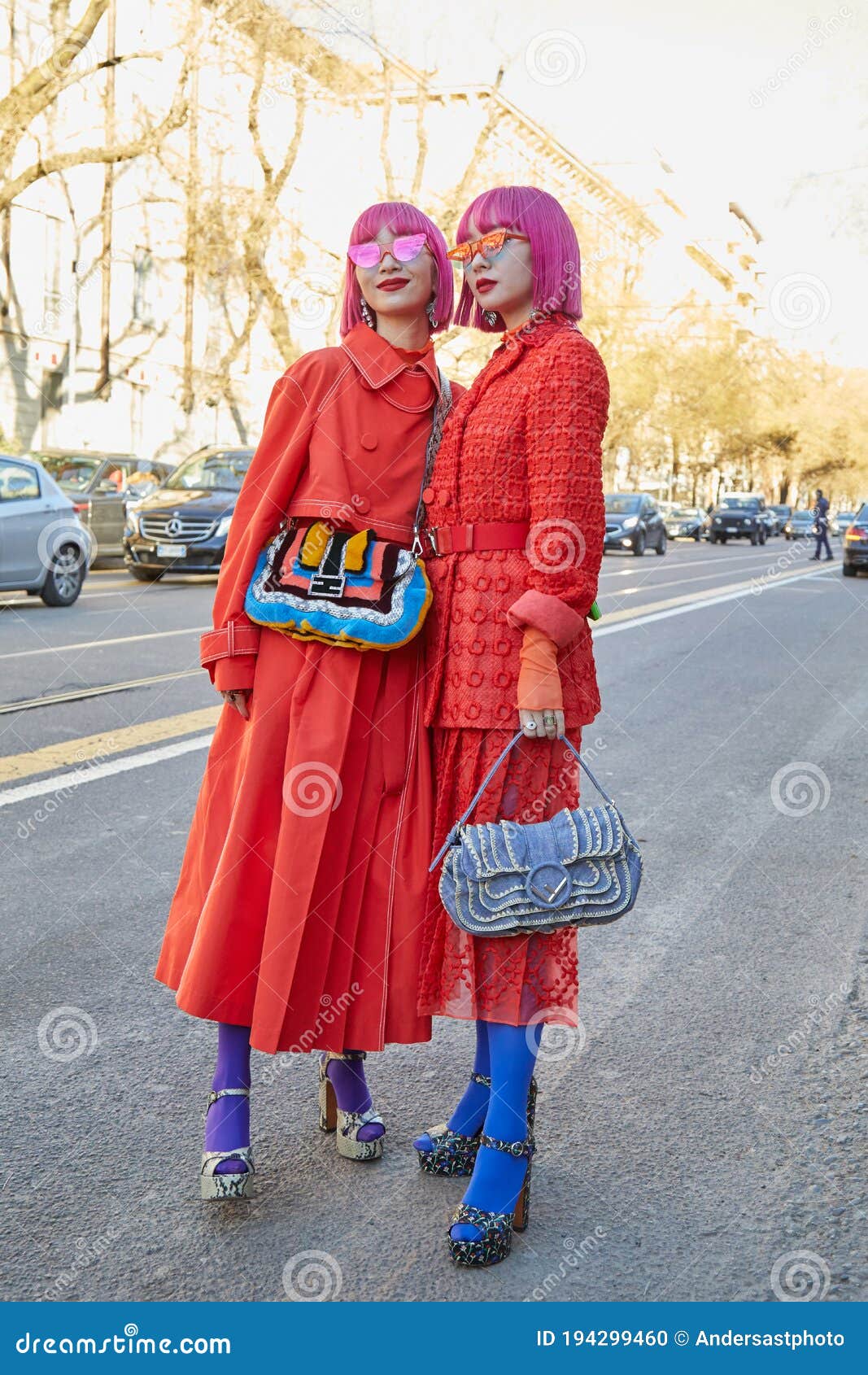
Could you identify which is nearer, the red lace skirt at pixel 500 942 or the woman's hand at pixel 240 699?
the red lace skirt at pixel 500 942

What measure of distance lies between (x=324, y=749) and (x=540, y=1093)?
110cm

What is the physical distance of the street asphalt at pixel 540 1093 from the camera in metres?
2.49

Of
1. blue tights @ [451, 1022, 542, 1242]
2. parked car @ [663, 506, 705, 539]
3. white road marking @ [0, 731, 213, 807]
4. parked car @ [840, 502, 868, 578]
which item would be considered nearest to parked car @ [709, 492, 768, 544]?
parked car @ [663, 506, 705, 539]

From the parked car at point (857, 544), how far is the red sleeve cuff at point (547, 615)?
24785 mm

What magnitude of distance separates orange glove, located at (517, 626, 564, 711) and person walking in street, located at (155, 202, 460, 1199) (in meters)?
0.26

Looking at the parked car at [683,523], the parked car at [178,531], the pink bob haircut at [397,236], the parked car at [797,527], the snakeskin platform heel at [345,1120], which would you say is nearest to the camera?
the pink bob haircut at [397,236]

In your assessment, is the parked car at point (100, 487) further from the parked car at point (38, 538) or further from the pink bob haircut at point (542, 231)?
the pink bob haircut at point (542, 231)

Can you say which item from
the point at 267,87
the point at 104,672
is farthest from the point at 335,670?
the point at 267,87

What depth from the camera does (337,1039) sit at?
2691 mm

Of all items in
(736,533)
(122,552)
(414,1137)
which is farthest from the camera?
(736,533)

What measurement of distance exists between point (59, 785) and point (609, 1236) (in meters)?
4.01

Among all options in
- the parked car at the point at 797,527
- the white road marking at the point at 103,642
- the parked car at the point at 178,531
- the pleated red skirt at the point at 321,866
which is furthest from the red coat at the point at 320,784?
the parked car at the point at 797,527
